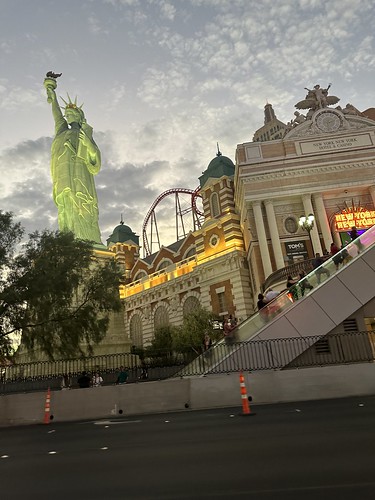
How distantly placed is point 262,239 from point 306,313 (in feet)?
74.8

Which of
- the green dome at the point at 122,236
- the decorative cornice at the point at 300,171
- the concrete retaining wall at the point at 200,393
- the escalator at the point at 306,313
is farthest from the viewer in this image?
the green dome at the point at 122,236

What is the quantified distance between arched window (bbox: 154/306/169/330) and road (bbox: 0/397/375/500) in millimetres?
41579

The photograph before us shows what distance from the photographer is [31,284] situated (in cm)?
1742

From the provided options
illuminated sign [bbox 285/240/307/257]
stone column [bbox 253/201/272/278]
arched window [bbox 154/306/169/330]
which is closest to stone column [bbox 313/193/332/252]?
illuminated sign [bbox 285/240/307/257]

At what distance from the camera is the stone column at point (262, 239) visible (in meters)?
37.2

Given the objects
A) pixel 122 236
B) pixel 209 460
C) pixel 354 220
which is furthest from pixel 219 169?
pixel 209 460

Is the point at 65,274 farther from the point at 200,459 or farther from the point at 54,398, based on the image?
the point at 200,459

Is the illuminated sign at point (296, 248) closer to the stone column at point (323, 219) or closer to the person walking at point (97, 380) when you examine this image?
the stone column at point (323, 219)

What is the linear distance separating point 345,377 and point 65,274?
12836mm

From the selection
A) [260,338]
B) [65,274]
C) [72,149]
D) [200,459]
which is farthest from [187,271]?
[200,459]

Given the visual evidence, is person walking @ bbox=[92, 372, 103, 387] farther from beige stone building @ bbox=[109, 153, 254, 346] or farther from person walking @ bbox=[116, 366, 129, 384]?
beige stone building @ bbox=[109, 153, 254, 346]

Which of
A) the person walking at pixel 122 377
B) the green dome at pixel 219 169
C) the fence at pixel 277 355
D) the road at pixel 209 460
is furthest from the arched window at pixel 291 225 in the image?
the road at pixel 209 460

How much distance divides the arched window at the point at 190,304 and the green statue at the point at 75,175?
1446 cm

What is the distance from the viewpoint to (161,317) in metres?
52.1
